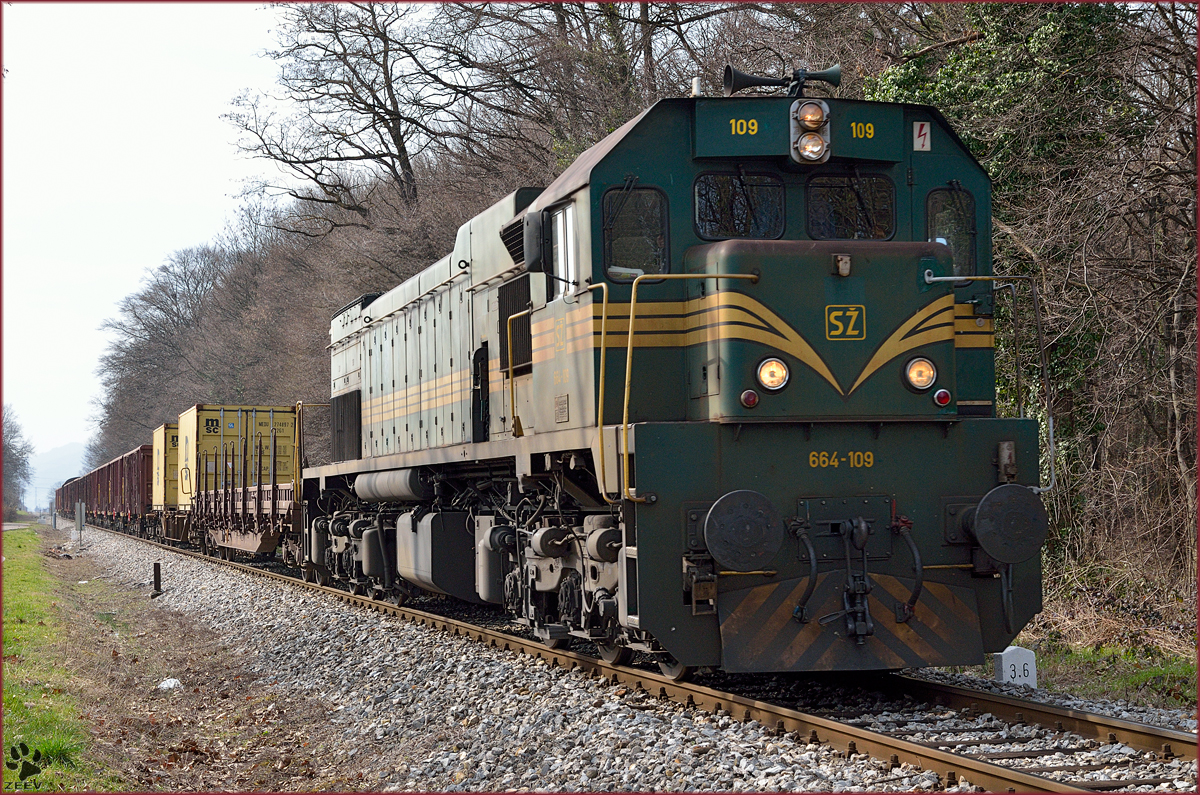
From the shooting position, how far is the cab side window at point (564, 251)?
7.14m

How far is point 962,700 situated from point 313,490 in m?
11.2

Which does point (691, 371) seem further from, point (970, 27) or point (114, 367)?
point (114, 367)

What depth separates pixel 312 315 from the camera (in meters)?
32.4

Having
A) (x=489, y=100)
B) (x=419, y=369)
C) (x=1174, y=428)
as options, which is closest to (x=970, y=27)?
(x=1174, y=428)

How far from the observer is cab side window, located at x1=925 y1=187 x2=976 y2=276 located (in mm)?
7141

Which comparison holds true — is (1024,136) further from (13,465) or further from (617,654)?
(13,465)

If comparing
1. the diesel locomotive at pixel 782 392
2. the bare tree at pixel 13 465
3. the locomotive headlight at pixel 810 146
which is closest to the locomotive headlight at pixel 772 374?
the diesel locomotive at pixel 782 392

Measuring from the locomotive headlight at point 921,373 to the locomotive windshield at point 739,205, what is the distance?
1152 millimetres

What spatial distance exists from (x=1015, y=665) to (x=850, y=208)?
121 inches

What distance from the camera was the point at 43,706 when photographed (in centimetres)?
801

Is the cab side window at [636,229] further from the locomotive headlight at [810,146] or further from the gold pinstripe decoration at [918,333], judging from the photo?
the gold pinstripe decoration at [918,333]

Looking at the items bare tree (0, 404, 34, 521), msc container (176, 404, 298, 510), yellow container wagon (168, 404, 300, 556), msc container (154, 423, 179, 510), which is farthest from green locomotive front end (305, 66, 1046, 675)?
bare tree (0, 404, 34, 521)
